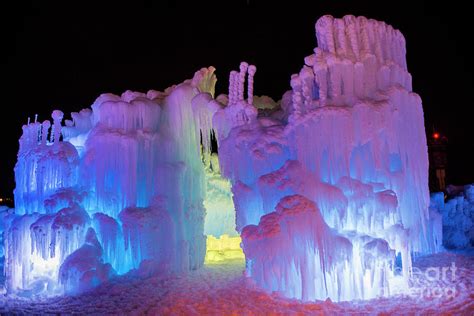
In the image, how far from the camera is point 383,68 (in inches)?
468

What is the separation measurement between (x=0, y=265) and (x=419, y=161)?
1709 cm

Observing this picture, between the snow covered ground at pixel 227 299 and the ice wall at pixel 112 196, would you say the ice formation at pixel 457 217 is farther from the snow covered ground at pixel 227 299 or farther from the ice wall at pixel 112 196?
the ice wall at pixel 112 196

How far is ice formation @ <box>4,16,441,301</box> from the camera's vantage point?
32.5ft

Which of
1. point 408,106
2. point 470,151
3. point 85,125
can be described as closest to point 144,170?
point 85,125

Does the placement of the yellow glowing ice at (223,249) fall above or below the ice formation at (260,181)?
below

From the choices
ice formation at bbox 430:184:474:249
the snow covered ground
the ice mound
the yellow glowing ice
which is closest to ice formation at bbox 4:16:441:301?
the ice mound

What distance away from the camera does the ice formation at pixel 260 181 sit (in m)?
9.91

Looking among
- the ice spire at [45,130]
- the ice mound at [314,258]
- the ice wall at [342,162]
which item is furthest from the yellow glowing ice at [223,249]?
the ice mound at [314,258]

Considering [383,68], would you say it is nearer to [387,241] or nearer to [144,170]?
[387,241]

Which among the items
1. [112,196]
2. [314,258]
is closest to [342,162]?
[314,258]

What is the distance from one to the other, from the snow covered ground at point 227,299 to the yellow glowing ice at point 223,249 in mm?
4294

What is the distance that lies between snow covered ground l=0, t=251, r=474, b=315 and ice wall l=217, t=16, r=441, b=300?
595mm

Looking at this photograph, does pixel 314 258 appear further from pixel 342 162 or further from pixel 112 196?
pixel 112 196

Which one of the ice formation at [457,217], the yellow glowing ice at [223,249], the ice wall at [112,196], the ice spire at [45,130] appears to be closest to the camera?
the ice wall at [112,196]
